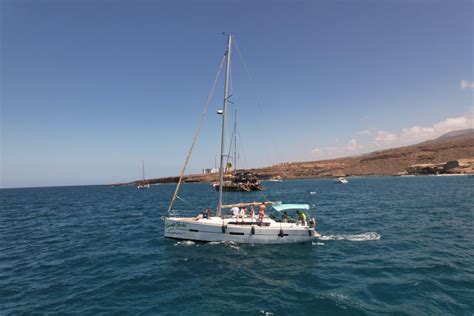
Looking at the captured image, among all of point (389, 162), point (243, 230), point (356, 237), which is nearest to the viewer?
point (243, 230)

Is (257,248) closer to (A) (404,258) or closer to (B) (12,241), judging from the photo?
(A) (404,258)

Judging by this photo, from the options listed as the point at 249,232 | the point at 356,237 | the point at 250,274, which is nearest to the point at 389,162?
the point at 356,237

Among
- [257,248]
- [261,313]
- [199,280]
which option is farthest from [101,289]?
[257,248]

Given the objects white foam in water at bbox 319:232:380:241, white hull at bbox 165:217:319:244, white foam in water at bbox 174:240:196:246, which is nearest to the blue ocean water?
white foam in water at bbox 319:232:380:241

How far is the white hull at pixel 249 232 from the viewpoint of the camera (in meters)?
20.9

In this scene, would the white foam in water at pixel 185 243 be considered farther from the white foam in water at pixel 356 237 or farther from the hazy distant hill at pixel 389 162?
the hazy distant hill at pixel 389 162

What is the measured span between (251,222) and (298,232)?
151 inches

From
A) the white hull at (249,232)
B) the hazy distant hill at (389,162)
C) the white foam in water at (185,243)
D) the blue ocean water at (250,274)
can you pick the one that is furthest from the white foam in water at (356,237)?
the hazy distant hill at (389,162)

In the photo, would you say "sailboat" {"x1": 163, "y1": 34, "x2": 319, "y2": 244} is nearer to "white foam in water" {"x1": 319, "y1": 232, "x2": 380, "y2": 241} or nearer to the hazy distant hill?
"white foam in water" {"x1": 319, "y1": 232, "x2": 380, "y2": 241}

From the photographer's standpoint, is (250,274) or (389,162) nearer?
(250,274)

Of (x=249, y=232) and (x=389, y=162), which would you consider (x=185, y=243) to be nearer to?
(x=249, y=232)

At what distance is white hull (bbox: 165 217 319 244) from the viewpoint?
68.5 ft

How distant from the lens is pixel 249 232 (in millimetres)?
20984

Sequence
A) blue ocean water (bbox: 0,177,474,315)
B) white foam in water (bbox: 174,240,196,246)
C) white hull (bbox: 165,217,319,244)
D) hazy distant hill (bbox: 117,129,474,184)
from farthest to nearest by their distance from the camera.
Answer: hazy distant hill (bbox: 117,129,474,184), white foam in water (bbox: 174,240,196,246), white hull (bbox: 165,217,319,244), blue ocean water (bbox: 0,177,474,315)
